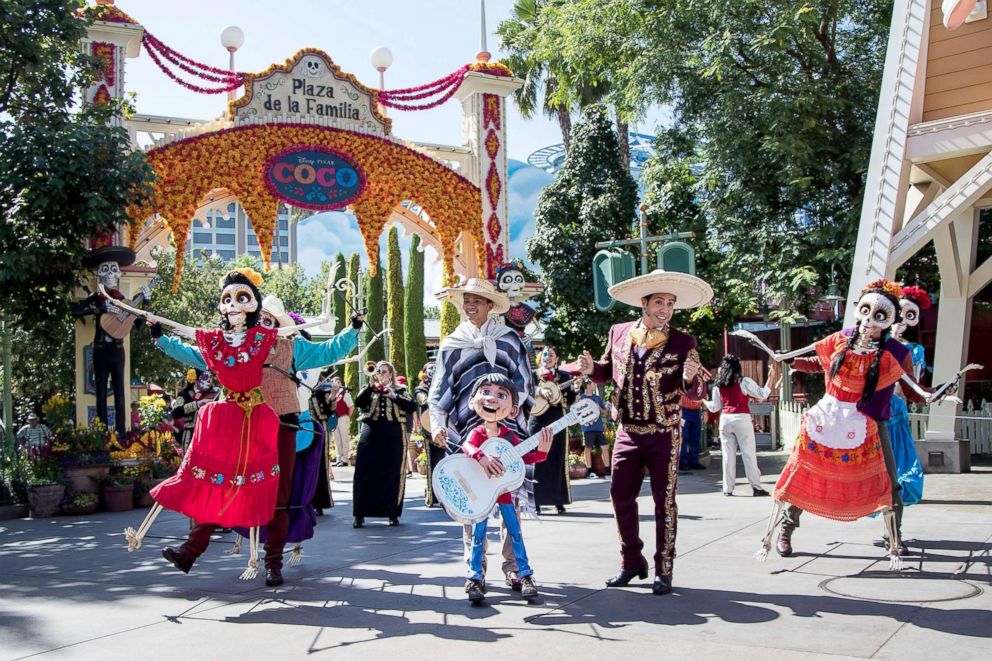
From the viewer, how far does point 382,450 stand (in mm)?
10281

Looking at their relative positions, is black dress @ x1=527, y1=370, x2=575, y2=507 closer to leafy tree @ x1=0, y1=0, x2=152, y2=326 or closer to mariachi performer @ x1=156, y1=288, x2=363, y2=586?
mariachi performer @ x1=156, y1=288, x2=363, y2=586

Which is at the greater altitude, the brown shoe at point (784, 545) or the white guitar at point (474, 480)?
the white guitar at point (474, 480)

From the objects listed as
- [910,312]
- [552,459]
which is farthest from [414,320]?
[910,312]

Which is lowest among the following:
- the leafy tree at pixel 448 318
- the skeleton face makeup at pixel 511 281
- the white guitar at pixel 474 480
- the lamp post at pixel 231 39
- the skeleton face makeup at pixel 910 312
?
the white guitar at pixel 474 480

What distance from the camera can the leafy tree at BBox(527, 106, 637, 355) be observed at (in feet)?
71.3

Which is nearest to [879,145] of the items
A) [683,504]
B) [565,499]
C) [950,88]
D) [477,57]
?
[950,88]

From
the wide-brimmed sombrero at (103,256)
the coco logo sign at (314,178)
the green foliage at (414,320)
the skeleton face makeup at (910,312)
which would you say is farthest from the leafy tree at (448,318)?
the skeleton face makeup at (910,312)

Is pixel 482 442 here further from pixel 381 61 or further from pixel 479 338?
pixel 381 61

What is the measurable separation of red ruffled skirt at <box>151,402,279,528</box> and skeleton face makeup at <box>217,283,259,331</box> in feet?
1.78

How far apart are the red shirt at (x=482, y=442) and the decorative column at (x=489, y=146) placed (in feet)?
35.9

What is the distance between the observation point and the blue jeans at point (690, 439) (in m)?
15.8

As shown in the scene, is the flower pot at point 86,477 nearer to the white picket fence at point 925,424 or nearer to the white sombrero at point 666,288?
the white picket fence at point 925,424

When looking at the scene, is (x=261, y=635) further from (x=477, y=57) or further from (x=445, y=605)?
(x=477, y=57)

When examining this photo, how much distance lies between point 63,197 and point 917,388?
382 inches
